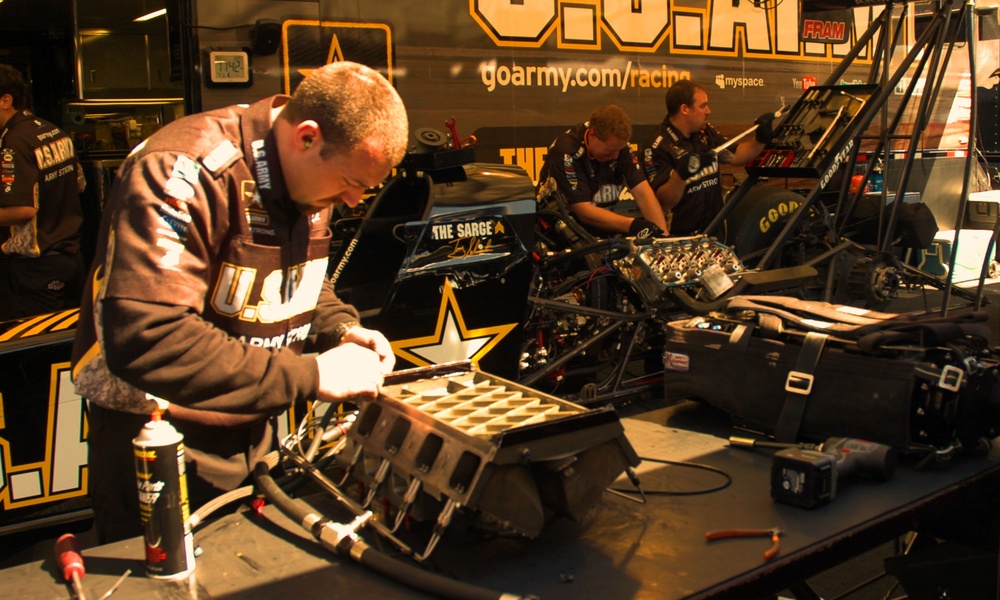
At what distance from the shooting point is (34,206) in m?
4.81

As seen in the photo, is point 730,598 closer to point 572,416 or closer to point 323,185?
point 572,416

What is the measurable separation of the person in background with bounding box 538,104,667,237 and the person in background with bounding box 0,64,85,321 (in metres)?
Answer: 2.63

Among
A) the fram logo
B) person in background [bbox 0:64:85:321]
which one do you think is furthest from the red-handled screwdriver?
the fram logo

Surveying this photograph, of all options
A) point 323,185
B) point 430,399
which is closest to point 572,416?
point 430,399

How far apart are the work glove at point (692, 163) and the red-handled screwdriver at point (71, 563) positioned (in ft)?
15.9

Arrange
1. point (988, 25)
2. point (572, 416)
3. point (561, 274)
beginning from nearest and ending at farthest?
point (572, 416), point (561, 274), point (988, 25)

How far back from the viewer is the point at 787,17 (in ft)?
26.8

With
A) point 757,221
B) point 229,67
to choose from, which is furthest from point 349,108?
point 757,221

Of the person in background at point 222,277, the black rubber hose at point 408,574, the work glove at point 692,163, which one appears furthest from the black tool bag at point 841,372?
the work glove at point 692,163

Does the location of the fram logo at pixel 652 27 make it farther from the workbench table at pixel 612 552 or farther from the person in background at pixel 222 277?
the person in background at pixel 222 277

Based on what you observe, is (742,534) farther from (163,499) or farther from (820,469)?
(163,499)

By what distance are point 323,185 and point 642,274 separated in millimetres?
2905

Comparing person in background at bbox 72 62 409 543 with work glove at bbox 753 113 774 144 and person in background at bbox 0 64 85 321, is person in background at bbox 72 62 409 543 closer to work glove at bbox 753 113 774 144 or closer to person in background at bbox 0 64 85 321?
person in background at bbox 0 64 85 321

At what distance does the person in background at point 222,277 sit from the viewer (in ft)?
5.12
